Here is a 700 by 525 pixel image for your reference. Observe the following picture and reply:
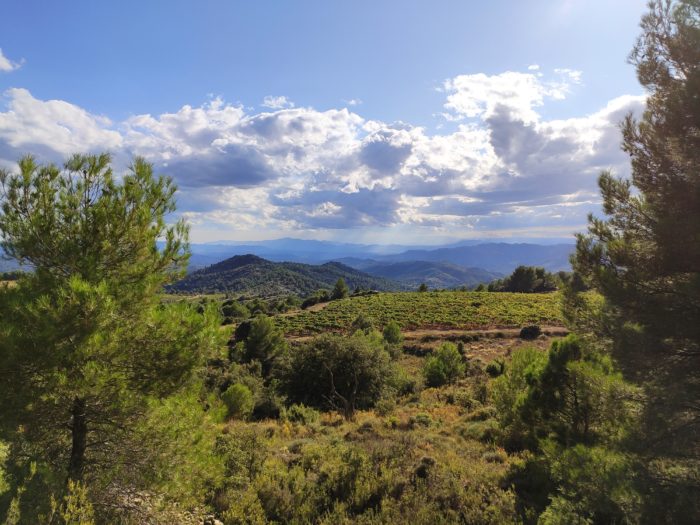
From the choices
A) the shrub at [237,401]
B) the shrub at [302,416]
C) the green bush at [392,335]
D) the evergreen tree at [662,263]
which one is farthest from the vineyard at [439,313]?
the evergreen tree at [662,263]

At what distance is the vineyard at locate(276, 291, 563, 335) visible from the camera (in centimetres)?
4628

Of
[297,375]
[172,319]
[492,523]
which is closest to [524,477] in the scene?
[492,523]

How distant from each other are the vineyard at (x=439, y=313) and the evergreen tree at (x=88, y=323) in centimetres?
4055

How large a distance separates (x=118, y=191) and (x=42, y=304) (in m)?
2.05

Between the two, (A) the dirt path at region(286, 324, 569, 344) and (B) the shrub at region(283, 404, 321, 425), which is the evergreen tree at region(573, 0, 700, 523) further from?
(A) the dirt path at region(286, 324, 569, 344)

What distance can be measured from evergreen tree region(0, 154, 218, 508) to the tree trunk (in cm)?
1

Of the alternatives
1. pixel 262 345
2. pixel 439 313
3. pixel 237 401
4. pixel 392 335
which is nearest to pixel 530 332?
pixel 392 335

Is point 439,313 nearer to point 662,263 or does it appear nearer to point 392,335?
point 392,335

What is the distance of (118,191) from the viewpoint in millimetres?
5637

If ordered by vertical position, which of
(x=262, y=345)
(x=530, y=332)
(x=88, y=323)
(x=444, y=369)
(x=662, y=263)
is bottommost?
(x=262, y=345)

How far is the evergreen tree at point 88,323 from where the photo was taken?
4.51 m

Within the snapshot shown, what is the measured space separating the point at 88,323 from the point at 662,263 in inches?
324

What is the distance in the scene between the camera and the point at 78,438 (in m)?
5.45

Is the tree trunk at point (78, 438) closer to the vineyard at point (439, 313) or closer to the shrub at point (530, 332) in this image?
the shrub at point (530, 332)
